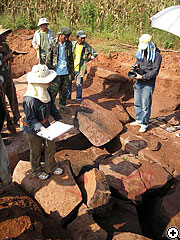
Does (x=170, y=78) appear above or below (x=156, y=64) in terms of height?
below

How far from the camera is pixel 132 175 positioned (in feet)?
12.7

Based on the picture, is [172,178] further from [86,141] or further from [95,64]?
[95,64]

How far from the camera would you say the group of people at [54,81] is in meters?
2.88

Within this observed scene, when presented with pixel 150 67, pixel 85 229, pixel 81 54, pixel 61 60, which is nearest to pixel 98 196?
pixel 85 229

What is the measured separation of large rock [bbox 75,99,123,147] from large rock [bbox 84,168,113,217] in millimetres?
1431

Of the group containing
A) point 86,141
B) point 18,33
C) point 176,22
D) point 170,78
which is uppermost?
point 176,22

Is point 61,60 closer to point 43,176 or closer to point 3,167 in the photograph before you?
point 43,176

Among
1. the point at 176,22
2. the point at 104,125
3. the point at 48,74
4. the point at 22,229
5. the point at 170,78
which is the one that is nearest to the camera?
the point at 22,229

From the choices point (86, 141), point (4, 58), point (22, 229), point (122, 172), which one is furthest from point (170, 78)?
point (22, 229)

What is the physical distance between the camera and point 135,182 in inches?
148

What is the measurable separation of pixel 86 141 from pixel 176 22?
3.03 m

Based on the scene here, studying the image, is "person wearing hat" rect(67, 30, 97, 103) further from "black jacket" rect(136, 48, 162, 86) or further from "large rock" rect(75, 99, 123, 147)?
"black jacket" rect(136, 48, 162, 86)

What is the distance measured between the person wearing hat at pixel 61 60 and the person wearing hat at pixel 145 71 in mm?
1441

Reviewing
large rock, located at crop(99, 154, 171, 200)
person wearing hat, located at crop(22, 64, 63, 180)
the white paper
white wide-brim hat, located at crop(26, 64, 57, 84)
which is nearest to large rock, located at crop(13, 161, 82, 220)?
person wearing hat, located at crop(22, 64, 63, 180)
